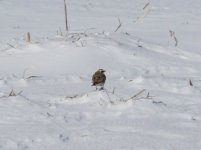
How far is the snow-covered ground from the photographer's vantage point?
1974mm

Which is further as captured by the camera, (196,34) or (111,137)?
(196,34)

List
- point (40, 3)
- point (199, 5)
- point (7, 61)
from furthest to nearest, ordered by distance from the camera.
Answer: point (199, 5)
point (40, 3)
point (7, 61)

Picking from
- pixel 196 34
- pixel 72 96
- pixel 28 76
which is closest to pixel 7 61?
pixel 28 76

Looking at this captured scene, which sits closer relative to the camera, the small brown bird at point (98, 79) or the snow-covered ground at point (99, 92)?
the snow-covered ground at point (99, 92)

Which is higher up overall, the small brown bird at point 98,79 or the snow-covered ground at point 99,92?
the small brown bird at point 98,79

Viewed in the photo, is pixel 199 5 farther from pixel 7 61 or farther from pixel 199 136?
pixel 199 136

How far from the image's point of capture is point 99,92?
253cm

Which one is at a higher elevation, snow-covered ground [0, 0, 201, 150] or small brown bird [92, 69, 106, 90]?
small brown bird [92, 69, 106, 90]

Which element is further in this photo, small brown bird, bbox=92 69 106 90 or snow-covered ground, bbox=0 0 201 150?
small brown bird, bbox=92 69 106 90

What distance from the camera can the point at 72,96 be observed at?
254 cm

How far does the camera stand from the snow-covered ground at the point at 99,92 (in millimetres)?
1974

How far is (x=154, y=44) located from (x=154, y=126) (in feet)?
6.24

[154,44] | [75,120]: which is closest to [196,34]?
[154,44]

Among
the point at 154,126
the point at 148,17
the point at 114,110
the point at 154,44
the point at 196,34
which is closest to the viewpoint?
the point at 154,126
